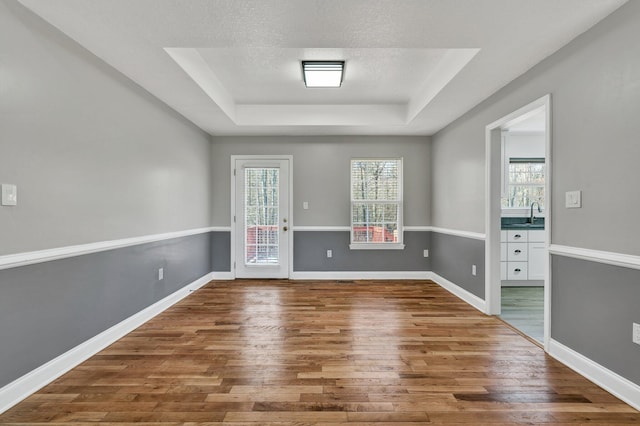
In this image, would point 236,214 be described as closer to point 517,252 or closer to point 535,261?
point 517,252

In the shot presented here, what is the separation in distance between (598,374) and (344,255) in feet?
11.1

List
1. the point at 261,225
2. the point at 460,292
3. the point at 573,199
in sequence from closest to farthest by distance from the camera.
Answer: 1. the point at 573,199
2. the point at 460,292
3. the point at 261,225

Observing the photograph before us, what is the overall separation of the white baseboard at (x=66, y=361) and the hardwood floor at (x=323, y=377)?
5 cm

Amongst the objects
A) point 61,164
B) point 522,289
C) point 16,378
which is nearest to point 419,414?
point 16,378

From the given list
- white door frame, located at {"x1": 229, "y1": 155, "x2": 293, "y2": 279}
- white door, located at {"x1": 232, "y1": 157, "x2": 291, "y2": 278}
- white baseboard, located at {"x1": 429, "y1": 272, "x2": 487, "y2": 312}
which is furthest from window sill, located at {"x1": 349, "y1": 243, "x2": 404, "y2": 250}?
white door, located at {"x1": 232, "y1": 157, "x2": 291, "y2": 278}

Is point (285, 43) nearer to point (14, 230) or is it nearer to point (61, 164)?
point (61, 164)

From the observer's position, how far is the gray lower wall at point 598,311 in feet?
6.03

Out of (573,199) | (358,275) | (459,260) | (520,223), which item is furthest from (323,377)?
(520,223)

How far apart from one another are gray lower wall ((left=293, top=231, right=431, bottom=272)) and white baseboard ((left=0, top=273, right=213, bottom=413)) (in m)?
2.23

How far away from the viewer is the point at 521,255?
Result: 14.9 ft

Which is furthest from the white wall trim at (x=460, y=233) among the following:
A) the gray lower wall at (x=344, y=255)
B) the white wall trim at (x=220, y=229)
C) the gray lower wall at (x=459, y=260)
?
the white wall trim at (x=220, y=229)

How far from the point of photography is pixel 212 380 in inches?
81.2

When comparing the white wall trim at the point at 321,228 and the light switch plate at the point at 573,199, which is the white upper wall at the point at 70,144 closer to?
the white wall trim at the point at 321,228

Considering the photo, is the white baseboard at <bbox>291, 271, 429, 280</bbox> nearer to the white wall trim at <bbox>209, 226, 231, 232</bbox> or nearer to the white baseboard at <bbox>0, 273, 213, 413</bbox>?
the white wall trim at <bbox>209, 226, 231, 232</bbox>
